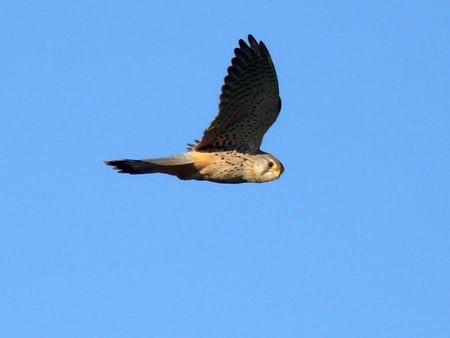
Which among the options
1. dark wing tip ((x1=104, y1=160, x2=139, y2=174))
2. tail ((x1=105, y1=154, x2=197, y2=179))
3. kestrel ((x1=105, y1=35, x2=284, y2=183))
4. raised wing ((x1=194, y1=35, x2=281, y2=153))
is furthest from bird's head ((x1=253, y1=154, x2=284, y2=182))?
dark wing tip ((x1=104, y1=160, x2=139, y2=174))

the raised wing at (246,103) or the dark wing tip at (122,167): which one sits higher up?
the raised wing at (246,103)

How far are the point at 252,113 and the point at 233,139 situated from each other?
44 centimetres

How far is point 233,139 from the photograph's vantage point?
59.7 feet

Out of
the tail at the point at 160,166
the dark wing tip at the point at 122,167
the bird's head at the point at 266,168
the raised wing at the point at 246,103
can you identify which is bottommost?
the dark wing tip at the point at 122,167

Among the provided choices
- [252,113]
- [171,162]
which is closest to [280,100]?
[252,113]

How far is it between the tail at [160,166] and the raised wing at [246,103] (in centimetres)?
31

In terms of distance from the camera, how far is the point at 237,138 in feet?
59.8

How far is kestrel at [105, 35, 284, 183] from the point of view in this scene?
17.7 m

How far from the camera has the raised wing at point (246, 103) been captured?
17.6 metres

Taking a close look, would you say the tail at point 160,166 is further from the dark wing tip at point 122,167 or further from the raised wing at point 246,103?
the raised wing at point 246,103

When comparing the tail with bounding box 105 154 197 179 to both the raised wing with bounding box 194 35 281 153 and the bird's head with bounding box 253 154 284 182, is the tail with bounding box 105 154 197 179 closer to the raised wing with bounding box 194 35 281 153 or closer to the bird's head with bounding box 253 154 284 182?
the raised wing with bounding box 194 35 281 153

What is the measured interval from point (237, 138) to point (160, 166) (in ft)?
3.63

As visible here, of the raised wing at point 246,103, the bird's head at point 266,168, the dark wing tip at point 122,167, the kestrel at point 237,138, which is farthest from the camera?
the bird's head at point 266,168

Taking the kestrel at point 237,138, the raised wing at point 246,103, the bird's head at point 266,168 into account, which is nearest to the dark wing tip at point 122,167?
the kestrel at point 237,138
